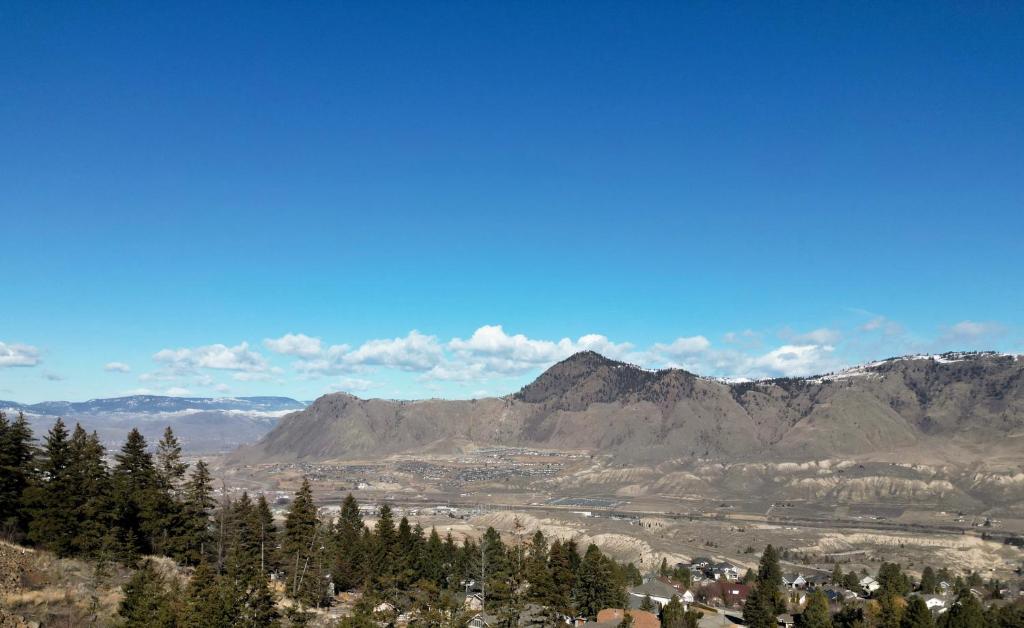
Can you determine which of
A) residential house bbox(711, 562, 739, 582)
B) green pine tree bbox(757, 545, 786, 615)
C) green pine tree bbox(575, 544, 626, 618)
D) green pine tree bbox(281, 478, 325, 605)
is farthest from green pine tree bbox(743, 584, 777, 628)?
green pine tree bbox(281, 478, 325, 605)

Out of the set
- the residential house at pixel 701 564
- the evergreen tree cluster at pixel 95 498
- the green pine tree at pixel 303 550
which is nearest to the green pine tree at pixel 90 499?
the evergreen tree cluster at pixel 95 498

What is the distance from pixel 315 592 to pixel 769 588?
66.8 metres

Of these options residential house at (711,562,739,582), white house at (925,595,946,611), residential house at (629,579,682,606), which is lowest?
residential house at (711,562,739,582)

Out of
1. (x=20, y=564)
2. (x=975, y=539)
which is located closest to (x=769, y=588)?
(x=20, y=564)

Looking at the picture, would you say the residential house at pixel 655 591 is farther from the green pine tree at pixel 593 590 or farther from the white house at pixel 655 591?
the green pine tree at pixel 593 590

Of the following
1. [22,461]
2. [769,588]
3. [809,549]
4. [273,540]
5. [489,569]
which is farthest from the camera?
[809,549]

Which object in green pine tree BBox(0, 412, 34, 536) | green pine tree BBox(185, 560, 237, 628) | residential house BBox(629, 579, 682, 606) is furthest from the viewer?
residential house BBox(629, 579, 682, 606)

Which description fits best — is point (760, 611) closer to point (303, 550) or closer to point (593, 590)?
point (593, 590)

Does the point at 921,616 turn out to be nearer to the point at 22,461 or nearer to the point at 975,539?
the point at 22,461

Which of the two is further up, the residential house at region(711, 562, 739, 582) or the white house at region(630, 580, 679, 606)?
the white house at region(630, 580, 679, 606)

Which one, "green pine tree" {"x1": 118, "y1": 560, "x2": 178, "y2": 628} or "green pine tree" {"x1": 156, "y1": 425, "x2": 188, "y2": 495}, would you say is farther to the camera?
"green pine tree" {"x1": 156, "y1": 425, "x2": 188, "y2": 495}

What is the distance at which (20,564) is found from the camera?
40438mm

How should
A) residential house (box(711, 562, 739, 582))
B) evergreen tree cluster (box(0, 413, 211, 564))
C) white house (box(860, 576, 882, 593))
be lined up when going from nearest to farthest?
evergreen tree cluster (box(0, 413, 211, 564)) < white house (box(860, 576, 882, 593)) < residential house (box(711, 562, 739, 582))

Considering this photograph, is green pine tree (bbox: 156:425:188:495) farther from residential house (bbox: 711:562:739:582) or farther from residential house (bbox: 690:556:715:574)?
residential house (bbox: 690:556:715:574)
